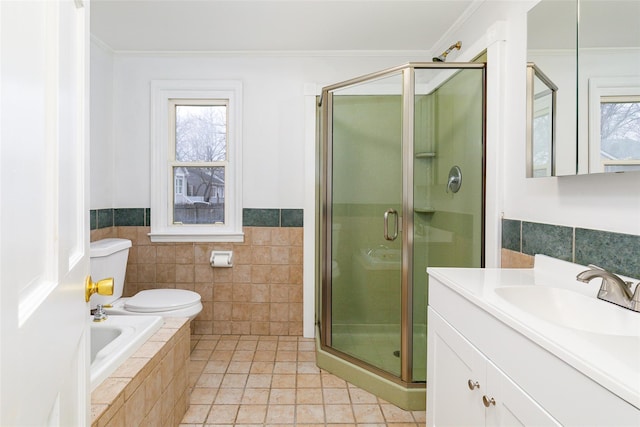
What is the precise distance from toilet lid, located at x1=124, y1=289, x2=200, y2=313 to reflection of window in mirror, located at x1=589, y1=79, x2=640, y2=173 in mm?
2338

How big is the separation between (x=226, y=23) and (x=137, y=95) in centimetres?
105

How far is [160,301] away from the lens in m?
2.53

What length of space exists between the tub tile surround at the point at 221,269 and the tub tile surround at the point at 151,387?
110 cm

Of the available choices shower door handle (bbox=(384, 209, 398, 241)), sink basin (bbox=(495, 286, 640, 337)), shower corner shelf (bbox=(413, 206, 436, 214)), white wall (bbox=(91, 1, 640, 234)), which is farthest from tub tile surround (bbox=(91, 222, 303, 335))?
sink basin (bbox=(495, 286, 640, 337))

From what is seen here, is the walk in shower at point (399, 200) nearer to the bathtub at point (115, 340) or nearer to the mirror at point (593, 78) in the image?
the mirror at point (593, 78)

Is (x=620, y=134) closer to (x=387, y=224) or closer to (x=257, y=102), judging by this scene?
(x=387, y=224)

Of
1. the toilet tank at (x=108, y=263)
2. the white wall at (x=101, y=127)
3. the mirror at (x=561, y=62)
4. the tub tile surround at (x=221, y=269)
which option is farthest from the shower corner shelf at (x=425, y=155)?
the white wall at (x=101, y=127)

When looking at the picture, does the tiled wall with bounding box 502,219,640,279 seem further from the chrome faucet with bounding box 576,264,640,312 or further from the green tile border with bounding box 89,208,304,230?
the green tile border with bounding box 89,208,304,230

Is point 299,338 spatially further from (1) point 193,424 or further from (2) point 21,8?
(2) point 21,8

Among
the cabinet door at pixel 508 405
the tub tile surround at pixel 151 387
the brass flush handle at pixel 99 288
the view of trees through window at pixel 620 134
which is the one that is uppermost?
the view of trees through window at pixel 620 134

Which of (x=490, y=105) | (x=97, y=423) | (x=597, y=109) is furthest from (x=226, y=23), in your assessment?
(x=97, y=423)

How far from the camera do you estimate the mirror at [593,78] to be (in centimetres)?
118

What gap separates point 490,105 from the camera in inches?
79.7

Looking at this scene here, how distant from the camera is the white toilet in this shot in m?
2.44
